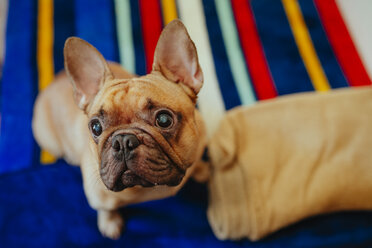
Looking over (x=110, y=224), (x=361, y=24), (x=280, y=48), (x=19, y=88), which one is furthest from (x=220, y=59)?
(x=19, y=88)

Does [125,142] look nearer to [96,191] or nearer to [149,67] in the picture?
[96,191]

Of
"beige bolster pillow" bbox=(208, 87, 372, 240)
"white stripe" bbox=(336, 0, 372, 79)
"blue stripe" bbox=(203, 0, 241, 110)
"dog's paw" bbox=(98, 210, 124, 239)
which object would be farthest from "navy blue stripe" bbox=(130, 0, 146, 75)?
"white stripe" bbox=(336, 0, 372, 79)

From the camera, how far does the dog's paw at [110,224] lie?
1.63m

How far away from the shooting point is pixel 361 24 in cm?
230

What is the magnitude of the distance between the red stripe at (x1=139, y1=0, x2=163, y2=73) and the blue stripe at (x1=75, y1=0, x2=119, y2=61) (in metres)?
0.22

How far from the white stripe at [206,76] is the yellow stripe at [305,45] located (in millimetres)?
728

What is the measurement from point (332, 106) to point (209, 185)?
86 centimetres

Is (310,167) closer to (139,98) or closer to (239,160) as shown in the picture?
(239,160)

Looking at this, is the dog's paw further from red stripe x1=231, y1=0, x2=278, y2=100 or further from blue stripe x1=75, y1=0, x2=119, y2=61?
red stripe x1=231, y1=0, x2=278, y2=100

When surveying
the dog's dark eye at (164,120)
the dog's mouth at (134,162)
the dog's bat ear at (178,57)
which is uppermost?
the dog's bat ear at (178,57)

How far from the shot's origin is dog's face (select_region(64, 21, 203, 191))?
1.05 metres

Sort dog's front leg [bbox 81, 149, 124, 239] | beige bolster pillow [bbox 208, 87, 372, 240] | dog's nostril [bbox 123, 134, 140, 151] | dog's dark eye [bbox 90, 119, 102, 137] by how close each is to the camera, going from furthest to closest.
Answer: beige bolster pillow [bbox 208, 87, 372, 240] → dog's front leg [bbox 81, 149, 124, 239] → dog's dark eye [bbox 90, 119, 102, 137] → dog's nostril [bbox 123, 134, 140, 151]

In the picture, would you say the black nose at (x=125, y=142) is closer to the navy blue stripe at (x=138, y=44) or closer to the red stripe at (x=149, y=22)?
the red stripe at (x=149, y=22)

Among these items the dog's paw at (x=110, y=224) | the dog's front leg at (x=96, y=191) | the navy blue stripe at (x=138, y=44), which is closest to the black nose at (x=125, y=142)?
the dog's front leg at (x=96, y=191)
